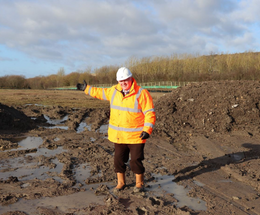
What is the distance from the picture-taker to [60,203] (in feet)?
13.6

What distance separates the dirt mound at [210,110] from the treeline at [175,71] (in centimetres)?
1840

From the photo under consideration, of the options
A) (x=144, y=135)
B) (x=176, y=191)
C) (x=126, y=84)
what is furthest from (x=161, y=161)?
(x=126, y=84)

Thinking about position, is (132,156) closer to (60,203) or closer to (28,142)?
(60,203)

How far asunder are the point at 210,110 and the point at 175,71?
29566 millimetres

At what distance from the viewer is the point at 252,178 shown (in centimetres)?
538

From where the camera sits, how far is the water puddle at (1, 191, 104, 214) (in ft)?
13.0

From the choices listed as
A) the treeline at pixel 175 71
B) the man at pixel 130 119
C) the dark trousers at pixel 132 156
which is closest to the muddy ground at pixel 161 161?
the dark trousers at pixel 132 156

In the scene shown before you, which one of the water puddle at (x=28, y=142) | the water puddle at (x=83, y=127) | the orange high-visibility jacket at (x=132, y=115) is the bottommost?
the water puddle at (x=28, y=142)

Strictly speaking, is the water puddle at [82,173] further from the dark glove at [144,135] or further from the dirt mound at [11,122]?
the dirt mound at [11,122]

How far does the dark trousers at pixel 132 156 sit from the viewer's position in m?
4.58

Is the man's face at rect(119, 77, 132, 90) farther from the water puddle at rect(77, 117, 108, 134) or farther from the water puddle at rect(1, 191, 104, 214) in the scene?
the water puddle at rect(77, 117, 108, 134)

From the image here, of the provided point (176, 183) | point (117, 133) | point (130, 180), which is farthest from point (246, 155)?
point (117, 133)

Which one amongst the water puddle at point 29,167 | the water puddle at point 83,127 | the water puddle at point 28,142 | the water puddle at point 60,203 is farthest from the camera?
the water puddle at point 83,127

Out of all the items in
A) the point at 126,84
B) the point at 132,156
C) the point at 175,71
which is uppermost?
the point at 175,71
